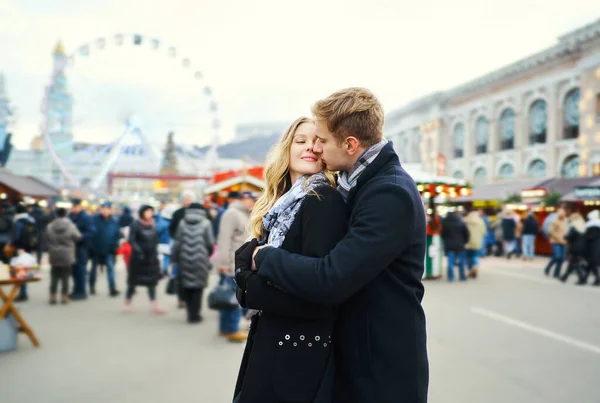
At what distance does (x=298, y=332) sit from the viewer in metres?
1.71

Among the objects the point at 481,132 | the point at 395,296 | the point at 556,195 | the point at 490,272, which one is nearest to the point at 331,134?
the point at 395,296

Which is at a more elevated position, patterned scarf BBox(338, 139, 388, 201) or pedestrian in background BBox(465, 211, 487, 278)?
patterned scarf BBox(338, 139, 388, 201)

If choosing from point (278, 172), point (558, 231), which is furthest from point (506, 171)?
point (278, 172)

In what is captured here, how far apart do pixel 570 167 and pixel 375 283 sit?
Answer: 97.6 ft

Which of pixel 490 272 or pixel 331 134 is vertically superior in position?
pixel 331 134

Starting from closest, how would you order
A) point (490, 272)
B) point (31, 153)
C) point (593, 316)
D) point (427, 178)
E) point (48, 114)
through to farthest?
point (593, 316)
point (427, 178)
point (490, 272)
point (48, 114)
point (31, 153)

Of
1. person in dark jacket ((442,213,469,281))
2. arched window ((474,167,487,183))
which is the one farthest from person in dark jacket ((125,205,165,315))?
arched window ((474,167,487,183))

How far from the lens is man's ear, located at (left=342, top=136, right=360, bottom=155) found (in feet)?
5.81

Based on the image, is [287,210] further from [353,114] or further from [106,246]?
[106,246]

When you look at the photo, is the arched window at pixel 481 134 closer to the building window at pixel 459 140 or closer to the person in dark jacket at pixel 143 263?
the building window at pixel 459 140

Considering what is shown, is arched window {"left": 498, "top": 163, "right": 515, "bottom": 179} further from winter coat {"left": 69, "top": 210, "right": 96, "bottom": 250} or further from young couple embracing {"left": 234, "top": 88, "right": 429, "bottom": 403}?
young couple embracing {"left": 234, "top": 88, "right": 429, "bottom": 403}

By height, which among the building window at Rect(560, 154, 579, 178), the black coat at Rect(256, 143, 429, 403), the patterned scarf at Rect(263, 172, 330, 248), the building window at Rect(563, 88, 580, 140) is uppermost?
the building window at Rect(563, 88, 580, 140)

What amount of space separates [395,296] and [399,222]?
28 cm

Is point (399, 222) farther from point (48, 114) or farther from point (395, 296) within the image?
point (48, 114)
